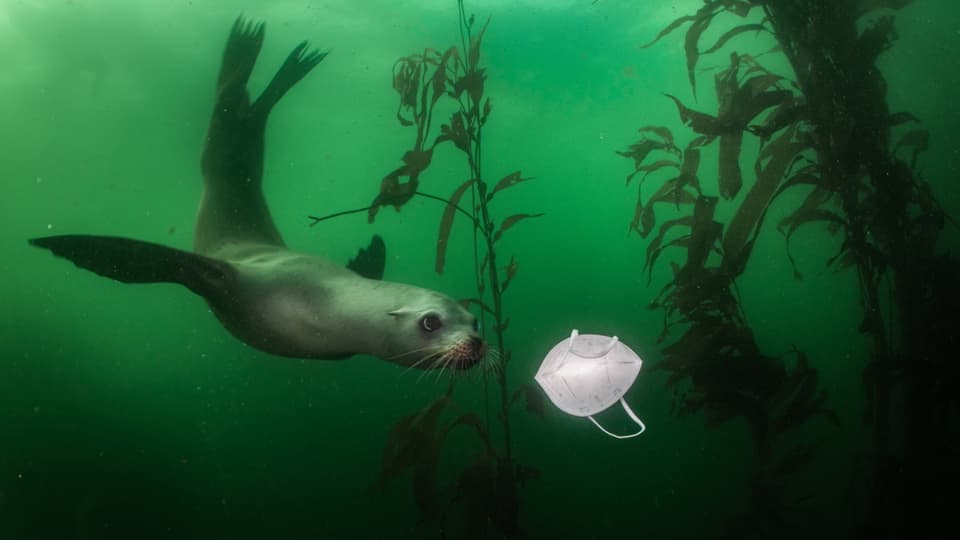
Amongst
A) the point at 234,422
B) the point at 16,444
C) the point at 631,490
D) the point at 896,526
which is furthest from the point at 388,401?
the point at 896,526

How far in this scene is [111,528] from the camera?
25.0ft

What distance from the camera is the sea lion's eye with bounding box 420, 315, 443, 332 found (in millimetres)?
2576

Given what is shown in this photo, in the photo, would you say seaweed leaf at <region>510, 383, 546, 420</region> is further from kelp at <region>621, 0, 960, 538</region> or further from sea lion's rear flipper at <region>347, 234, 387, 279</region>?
A: sea lion's rear flipper at <region>347, 234, 387, 279</region>

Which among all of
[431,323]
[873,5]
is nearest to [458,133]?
[431,323]

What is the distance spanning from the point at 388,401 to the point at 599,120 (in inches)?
356

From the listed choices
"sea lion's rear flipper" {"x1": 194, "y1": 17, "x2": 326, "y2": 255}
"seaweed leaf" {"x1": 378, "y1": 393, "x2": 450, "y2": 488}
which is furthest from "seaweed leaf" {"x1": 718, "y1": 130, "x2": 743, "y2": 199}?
"sea lion's rear flipper" {"x1": 194, "y1": 17, "x2": 326, "y2": 255}

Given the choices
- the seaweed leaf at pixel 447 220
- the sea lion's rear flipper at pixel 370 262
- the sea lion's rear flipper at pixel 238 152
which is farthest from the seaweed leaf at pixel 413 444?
the sea lion's rear flipper at pixel 238 152

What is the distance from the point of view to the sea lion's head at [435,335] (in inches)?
96.5

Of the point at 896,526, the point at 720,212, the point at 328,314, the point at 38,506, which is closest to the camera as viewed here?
the point at 328,314

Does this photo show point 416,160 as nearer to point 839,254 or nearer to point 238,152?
point 238,152

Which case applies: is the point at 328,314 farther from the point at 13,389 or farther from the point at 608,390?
the point at 13,389

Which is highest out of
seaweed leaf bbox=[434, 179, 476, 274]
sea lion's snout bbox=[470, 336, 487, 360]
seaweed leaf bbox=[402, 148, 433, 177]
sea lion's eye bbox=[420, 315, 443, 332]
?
seaweed leaf bbox=[402, 148, 433, 177]

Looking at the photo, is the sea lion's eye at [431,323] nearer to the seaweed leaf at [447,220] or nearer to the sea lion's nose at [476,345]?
the sea lion's nose at [476,345]

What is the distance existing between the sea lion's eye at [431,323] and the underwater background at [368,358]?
462 millimetres
